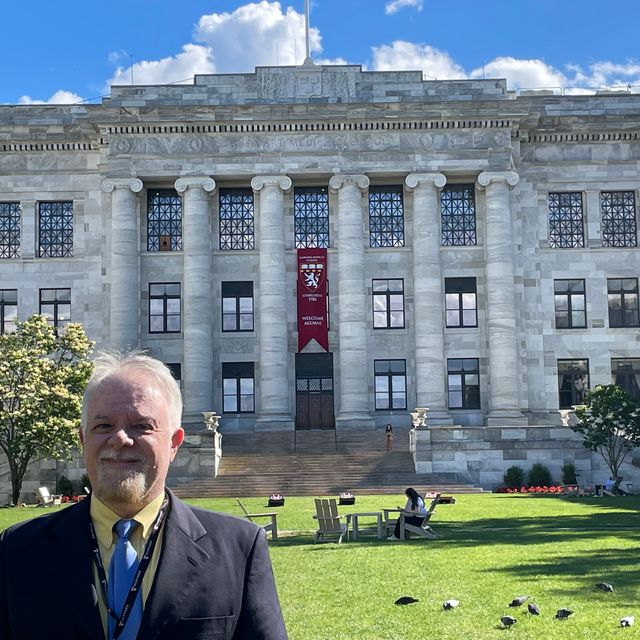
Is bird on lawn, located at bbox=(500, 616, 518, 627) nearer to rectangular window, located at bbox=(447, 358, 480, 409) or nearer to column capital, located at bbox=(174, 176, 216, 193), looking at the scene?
rectangular window, located at bbox=(447, 358, 480, 409)

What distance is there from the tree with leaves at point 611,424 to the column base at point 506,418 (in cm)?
739

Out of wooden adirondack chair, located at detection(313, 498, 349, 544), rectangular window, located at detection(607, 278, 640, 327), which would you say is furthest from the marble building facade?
wooden adirondack chair, located at detection(313, 498, 349, 544)

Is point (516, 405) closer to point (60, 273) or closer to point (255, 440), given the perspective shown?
point (255, 440)

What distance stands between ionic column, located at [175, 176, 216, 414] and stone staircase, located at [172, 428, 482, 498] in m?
3.18

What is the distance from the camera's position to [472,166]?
53.0 meters

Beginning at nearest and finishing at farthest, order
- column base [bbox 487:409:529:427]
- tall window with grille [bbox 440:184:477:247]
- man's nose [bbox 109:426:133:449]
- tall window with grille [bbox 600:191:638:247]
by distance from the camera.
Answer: man's nose [bbox 109:426:133:449] < column base [bbox 487:409:529:427] < tall window with grille [bbox 440:184:477:247] < tall window with grille [bbox 600:191:638:247]

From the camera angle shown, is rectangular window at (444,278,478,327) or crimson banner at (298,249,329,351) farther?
rectangular window at (444,278,478,327)

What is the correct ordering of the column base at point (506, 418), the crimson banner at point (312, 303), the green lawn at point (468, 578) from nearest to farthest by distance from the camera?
the green lawn at point (468, 578)
the column base at point (506, 418)
the crimson banner at point (312, 303)

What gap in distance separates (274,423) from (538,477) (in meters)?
14.2

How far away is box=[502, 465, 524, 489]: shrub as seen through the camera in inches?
1684

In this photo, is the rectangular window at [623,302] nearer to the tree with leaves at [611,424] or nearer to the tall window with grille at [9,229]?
the tree with leaves at [611,424]

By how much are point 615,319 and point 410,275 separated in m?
11.0

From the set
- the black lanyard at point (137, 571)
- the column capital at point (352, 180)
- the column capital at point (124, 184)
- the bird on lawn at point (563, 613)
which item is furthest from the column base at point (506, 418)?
the black lanyard at point (137, 571)

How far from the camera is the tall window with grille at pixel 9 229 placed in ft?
179
